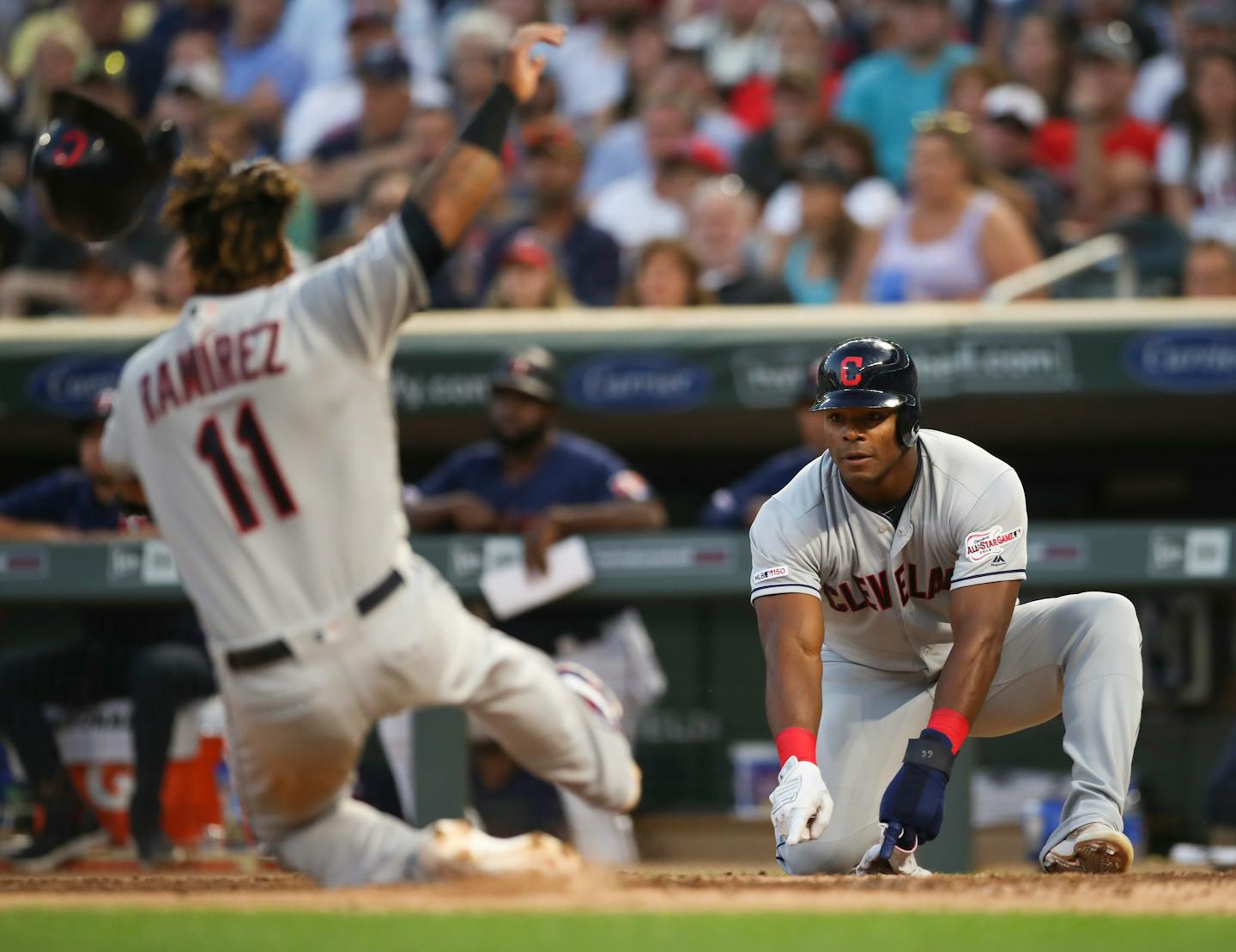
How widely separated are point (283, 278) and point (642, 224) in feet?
17.0

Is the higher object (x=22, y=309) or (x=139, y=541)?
(x=22, y=309)

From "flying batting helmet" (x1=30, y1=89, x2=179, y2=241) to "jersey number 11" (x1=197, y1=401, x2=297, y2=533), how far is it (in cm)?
125

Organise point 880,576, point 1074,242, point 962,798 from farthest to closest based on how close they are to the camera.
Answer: point 1074,242, point 962,798, point 880,576

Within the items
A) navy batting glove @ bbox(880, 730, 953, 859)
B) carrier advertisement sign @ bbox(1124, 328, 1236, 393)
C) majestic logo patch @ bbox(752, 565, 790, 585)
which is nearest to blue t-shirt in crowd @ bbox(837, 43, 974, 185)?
carrier advertisement sign @ bbox(1124, 328, 1236, 393)

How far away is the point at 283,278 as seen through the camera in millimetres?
3656

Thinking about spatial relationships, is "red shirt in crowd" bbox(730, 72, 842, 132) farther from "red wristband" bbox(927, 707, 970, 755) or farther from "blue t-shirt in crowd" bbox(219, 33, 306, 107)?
"red wristband" bbox(927, 707, 970, 755)

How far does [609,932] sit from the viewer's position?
10.1 ft

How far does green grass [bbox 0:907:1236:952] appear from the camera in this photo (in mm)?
2939

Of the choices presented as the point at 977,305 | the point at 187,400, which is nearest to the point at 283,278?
the point at 187,400

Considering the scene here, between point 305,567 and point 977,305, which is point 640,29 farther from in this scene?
point 305,567

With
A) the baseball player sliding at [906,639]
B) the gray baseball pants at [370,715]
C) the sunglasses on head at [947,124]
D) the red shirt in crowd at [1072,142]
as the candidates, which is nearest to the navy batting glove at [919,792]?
the baseball player sliding at [906,639]

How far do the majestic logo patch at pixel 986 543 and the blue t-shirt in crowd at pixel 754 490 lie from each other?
2307mm

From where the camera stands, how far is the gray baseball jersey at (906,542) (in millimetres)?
4305

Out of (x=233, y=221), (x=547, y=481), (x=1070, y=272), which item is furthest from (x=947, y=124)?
(x=233, y=221)
